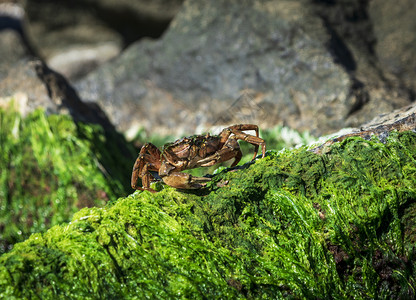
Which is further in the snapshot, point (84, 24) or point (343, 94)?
point (84, 24)

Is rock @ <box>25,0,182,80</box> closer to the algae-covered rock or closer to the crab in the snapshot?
the crab

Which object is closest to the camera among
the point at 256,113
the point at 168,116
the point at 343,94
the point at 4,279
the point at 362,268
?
the point at 4,279

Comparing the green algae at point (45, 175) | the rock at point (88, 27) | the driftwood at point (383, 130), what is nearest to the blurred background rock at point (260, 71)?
the green algae at point (45, 175)

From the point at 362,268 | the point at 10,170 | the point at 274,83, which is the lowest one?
the point at 362,268

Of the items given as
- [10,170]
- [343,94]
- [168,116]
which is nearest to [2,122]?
[10,170]

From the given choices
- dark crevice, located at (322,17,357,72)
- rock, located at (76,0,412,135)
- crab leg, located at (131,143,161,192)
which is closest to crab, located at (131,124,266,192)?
crab leg, located at (131,143,161,192)

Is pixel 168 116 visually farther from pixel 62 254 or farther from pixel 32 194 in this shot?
pixel 62 254

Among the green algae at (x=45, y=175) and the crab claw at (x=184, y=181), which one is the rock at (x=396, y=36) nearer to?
the green algae at (x=45, y=175)
